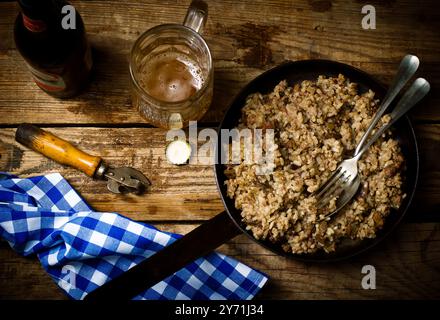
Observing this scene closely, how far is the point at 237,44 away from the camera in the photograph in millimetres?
1455

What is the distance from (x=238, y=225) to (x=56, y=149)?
532mm

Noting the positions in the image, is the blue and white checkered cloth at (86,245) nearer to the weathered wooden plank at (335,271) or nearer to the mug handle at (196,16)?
the weathered wooden plank at (335,271)

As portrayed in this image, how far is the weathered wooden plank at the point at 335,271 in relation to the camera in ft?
4.47

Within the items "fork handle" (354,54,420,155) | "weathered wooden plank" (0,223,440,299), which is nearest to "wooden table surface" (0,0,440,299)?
"weathered wooden plank" (0,223,440,299)

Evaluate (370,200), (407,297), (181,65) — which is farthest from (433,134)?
(181,65)

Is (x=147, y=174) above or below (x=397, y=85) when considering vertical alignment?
below

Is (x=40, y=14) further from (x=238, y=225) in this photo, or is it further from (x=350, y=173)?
(x=350, y=173)

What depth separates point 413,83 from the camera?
132 centimetres

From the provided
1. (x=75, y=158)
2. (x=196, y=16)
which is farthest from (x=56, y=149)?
(x=196, y=16)

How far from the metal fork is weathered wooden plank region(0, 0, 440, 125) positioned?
15cm

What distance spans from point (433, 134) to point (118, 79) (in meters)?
0.93

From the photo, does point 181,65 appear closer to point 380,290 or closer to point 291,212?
point 291,212

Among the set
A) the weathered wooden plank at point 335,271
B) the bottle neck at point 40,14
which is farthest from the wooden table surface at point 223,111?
the bottle neck at point 40,14

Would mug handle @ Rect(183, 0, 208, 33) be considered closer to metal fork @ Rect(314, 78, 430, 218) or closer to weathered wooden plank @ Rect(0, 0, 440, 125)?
weathered wooden plank @ Rect(0, 0, 440, 125)
